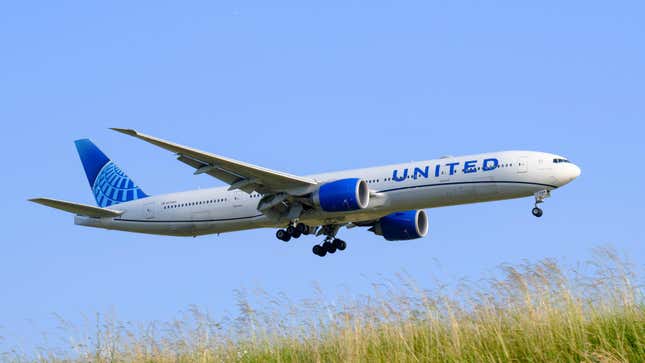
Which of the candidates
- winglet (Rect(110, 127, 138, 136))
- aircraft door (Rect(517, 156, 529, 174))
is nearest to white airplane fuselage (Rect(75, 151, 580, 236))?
aircraft door (Rect(517, 156, 529, 174))

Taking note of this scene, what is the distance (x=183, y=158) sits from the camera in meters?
30.0

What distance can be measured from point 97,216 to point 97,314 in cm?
2385

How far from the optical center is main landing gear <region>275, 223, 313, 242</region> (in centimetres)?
3253

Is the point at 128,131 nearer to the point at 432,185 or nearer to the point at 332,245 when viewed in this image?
the point at 432,185

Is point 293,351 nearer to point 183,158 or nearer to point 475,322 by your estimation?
point 475,322

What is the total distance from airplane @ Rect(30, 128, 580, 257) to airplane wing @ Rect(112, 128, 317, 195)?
0.12 feet

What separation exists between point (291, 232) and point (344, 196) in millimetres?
3246

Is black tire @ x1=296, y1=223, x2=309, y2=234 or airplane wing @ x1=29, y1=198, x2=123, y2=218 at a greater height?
airplane wing @ x1=29, y1=198, x2=123, y2=218

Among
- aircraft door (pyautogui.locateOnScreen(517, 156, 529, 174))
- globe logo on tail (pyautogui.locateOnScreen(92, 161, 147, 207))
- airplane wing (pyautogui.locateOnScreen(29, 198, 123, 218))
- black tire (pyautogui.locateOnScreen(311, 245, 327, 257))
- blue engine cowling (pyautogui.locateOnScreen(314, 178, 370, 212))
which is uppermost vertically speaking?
globe logo on tail (pyautogui.locateOnScreen(92, 161, 147, 207))

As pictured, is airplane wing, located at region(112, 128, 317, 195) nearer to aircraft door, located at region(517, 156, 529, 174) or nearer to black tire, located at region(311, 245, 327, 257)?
black tire, located at region(311, 245, 327, 257)

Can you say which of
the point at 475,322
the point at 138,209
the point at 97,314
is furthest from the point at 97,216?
the point at 475,322

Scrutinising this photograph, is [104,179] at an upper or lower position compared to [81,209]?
upper

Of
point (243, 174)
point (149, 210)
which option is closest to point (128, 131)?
point (243, 174)

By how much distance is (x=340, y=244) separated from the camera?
115 ft
